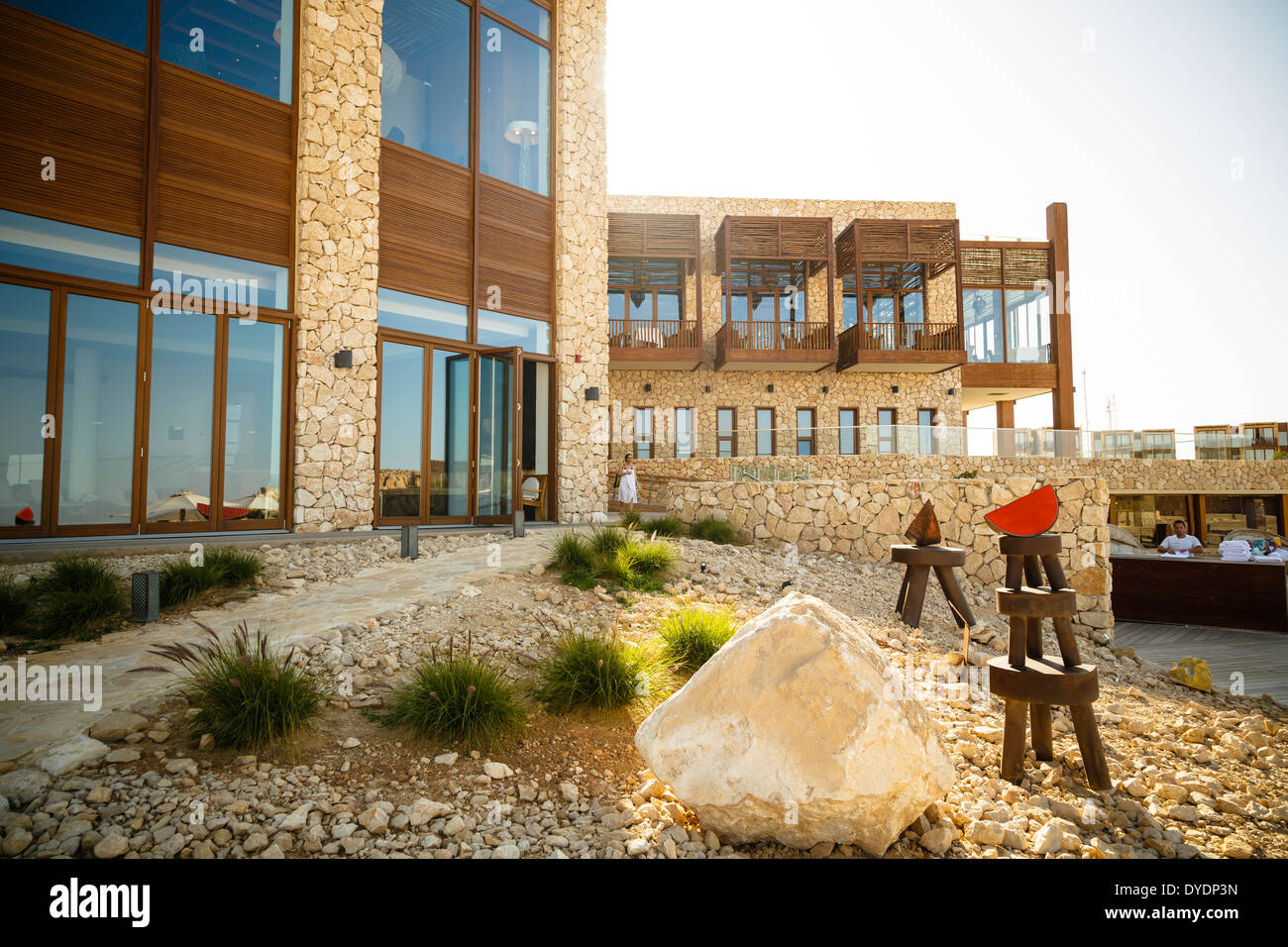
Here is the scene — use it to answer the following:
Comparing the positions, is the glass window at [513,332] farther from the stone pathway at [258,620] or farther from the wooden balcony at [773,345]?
the wooden balcony at [773,345]

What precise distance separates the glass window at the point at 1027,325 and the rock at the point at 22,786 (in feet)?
86.4

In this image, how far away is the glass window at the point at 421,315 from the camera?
9695 mm

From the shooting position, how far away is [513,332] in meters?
11.2

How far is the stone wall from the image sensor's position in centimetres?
828

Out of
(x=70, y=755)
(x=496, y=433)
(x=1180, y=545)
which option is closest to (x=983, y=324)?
(x=1180, y=545)

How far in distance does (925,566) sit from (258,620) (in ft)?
18.9

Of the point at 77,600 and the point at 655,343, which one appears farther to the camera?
the point at 655,343

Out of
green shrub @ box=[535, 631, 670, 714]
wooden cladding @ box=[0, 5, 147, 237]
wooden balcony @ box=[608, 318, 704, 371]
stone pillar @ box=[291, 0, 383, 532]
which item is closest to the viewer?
green shrub @ box=[535, 631, 670, 714]

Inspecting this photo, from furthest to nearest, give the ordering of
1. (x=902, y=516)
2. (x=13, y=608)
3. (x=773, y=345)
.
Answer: (x=773, y=345), (x=902, y=516), (x=13, y=608)

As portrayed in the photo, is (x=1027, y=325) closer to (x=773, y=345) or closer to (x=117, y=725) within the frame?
(x=773, y=345)

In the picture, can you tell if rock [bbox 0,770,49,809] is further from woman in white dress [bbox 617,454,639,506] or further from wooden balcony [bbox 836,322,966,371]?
wooden balcony [bbox 836,322,966,371]

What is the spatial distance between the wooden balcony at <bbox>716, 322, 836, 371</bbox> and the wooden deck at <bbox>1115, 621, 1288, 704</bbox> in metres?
12.5

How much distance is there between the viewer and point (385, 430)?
378 inches

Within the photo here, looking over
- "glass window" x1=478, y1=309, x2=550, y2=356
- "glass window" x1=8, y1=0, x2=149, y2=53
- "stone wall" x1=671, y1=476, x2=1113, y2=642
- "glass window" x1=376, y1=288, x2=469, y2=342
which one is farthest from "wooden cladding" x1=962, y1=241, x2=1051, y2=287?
"glass window" x1=8, y1=0, x2=149, y2=53
